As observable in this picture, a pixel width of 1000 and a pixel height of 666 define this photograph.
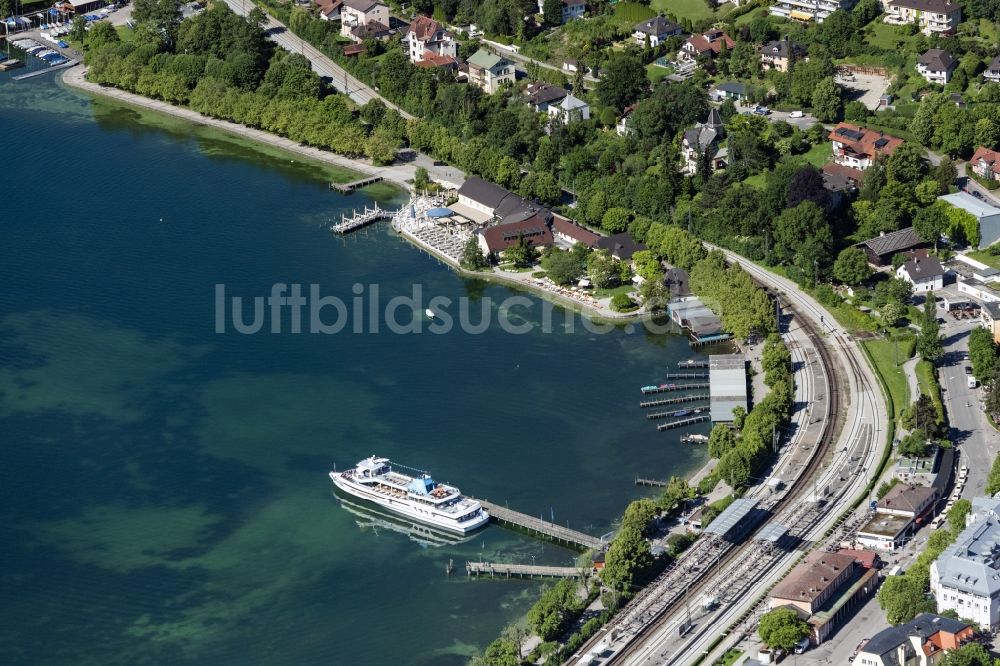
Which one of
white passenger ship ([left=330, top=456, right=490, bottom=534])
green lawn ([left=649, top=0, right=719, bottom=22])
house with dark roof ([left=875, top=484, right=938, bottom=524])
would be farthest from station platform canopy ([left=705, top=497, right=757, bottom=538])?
green lawn ([left=649, top=0, right=719, bottom=22])

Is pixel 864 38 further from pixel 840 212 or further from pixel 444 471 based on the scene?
pixel 444 471

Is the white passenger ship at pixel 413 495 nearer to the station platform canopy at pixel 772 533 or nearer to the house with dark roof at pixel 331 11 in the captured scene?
the station platform canopy at pixel 772 533

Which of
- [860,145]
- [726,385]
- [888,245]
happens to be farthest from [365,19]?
[726,385]

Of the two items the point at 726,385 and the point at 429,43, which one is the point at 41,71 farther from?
the point at 726,385

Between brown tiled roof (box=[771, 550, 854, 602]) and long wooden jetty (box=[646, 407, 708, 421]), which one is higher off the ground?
brown tiled roof (box=[771, 550, 854, 602])

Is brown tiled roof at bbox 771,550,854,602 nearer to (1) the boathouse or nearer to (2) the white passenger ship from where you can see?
(1) the boathouse

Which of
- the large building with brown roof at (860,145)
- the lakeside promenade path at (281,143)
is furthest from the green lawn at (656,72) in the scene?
the lakeside promenade path at (281,143)
